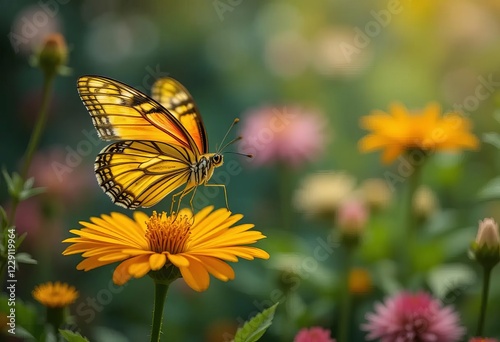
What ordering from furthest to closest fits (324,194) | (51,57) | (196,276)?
1. (324,194)
2. (51,57)
3. (196,276)

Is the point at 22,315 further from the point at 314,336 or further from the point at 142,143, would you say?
the point at 314,336

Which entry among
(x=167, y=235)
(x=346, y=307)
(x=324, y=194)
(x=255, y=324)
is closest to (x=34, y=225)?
(x=324, y=194)

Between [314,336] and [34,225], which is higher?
[34,225]

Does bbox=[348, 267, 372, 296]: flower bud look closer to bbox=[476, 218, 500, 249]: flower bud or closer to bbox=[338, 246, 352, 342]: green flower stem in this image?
bbox=[338, 246, 352, 342]: green flower stem

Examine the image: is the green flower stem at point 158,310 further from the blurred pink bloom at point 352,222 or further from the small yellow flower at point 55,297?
the blurred pink bloom at point 352,222

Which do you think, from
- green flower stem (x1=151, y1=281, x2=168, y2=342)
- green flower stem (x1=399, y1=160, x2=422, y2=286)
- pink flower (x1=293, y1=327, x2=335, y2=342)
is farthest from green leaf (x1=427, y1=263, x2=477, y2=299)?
green flower stem (x1=151, y1=281, x2=168, y2=342)

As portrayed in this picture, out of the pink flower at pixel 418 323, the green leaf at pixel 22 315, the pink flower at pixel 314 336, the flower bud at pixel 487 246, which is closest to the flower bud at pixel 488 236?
the flower bud at pixel 487 246

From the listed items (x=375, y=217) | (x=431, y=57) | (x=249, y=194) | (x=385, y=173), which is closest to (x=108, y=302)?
(x=249, y=194)
